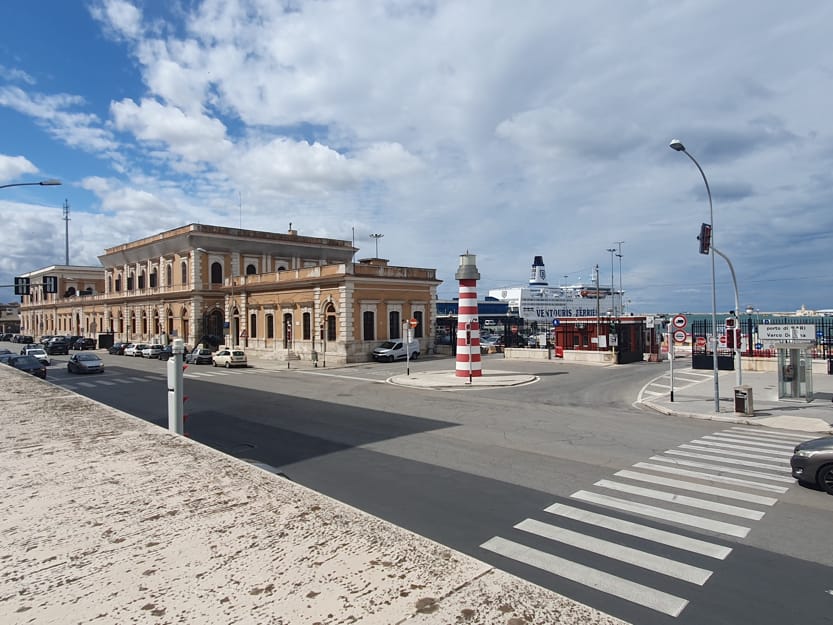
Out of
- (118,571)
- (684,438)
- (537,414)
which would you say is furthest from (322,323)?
(118,571)

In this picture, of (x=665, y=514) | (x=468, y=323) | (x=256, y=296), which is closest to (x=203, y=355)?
(x=256, y=296)

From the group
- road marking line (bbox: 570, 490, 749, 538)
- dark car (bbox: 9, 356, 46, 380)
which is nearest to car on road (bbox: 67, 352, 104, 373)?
dark car (bbox: 9, 356, 46, 380)

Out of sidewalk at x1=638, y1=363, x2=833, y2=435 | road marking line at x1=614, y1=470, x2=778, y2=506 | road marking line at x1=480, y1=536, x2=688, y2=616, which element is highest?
road marking line at x1=480, y1=536, x2=688, y2=616

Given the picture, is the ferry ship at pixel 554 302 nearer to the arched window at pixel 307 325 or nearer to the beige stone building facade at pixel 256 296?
the beige stone building facade at pixel 256 296

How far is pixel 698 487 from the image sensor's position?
862 cm

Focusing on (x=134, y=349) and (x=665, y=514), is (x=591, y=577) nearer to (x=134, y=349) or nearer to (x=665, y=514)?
(x=665, y=514)

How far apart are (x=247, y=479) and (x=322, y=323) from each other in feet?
114

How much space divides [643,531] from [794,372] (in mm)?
16102

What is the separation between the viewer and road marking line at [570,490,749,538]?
6.81 meters

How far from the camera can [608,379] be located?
27.1m

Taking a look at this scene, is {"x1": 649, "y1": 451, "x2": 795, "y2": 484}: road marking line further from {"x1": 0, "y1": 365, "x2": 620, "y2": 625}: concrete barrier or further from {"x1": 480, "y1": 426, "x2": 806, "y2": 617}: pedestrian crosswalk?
{"x1": 0, "y1": 365, "x2": 620, "y2": 625}: concrete barrier

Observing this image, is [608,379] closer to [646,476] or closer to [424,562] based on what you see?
[646,476]

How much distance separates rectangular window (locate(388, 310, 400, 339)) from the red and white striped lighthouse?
46.3 feet

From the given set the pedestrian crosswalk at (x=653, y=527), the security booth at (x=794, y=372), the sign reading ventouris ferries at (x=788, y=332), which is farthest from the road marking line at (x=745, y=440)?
the sign reading ventouris ferries at (x=788, y=332)
